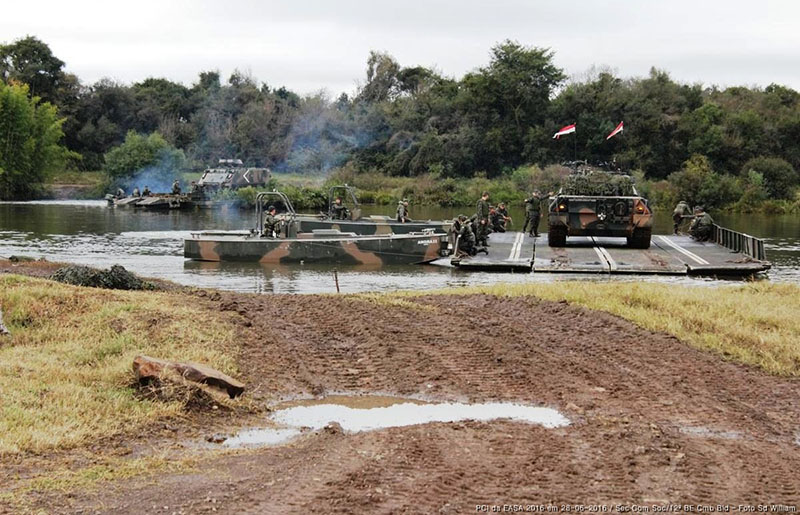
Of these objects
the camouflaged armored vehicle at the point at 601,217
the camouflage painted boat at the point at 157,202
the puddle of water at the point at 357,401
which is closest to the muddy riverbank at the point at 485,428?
the puddle of water at the point at 357,401

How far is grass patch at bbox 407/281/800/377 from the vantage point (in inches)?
424

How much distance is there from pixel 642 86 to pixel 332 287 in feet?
163

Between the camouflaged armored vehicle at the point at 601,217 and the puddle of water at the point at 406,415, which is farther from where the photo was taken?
the camouflaged armored vehicle at the point at 601,217

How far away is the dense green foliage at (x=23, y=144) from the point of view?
191ft

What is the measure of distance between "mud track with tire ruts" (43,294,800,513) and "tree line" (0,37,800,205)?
148ft

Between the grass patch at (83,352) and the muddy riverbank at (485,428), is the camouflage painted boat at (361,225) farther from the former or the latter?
the muddy riverbank at (485,428)

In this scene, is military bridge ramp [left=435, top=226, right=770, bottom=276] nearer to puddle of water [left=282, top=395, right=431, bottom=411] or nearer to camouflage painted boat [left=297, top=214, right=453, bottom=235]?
camouflage painted boat [left=297, top=214, right=453, bottom=235]

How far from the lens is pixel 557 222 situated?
24.0m

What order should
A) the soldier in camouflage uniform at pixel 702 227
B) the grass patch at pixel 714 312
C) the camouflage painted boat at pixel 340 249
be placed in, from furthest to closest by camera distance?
the soldier in camouflage uniform at pixel 702 227 < the camouflage painted boat at pixel 340 249 < the grass patch at pixel 714 312

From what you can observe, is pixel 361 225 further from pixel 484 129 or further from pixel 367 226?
pixel 484 129

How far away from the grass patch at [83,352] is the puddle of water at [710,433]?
4034mm

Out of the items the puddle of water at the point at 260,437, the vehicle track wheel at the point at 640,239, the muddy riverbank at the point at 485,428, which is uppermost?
the vehicle track wheel at the point at 640,239

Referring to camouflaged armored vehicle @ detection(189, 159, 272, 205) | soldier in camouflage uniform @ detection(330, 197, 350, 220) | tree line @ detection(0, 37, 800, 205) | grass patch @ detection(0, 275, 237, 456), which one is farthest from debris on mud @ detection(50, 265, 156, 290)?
tree line @ detection(0, 37, 800, 205)

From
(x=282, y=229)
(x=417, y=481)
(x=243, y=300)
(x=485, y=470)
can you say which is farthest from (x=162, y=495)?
(x=282, y=229)
